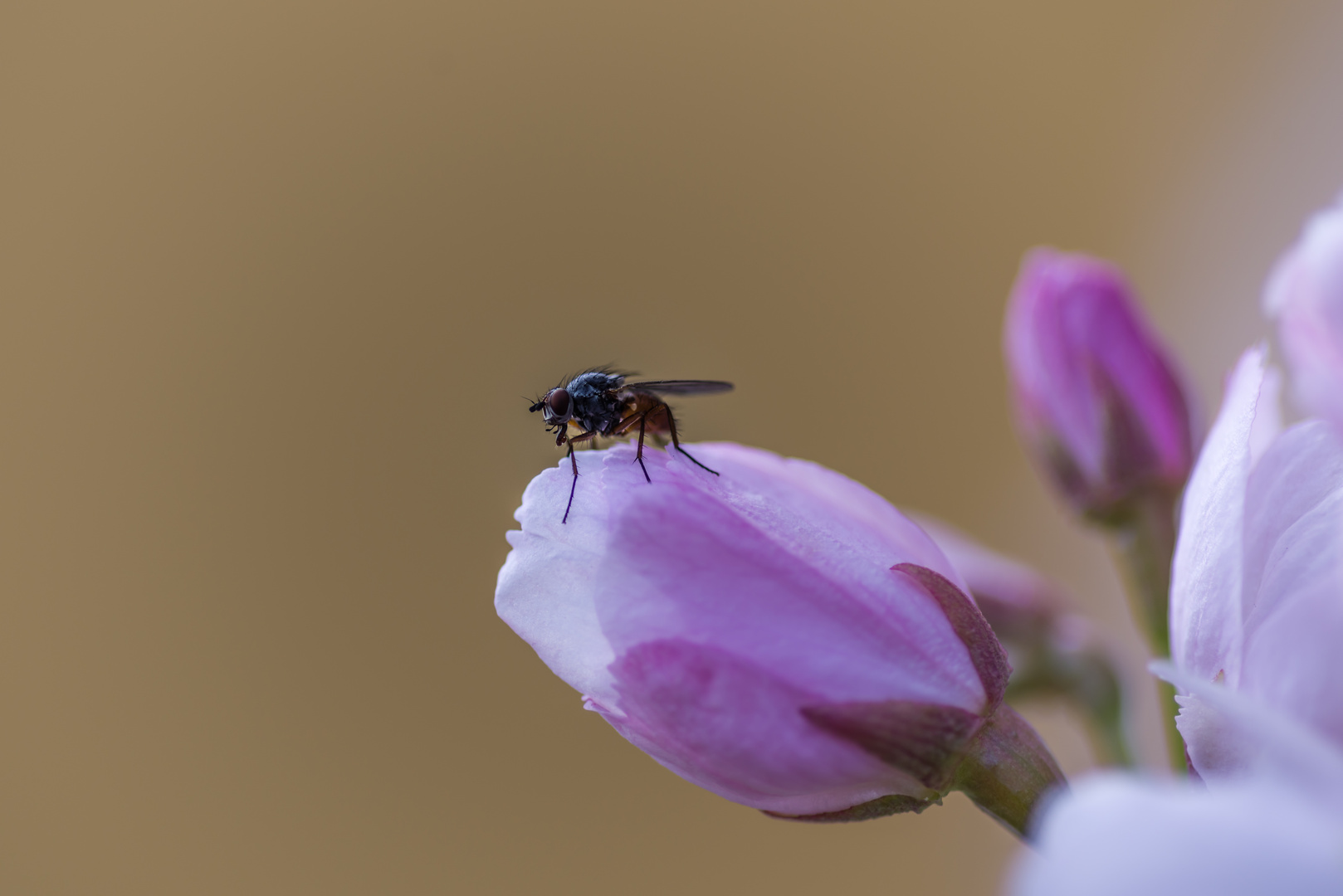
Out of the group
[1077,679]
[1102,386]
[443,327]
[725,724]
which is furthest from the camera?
[443,327]

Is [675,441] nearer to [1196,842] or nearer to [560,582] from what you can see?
[560,582]

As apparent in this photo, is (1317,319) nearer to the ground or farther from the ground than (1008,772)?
farther from the ground

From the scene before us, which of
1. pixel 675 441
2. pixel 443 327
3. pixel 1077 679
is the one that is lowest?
pixel 1077 679

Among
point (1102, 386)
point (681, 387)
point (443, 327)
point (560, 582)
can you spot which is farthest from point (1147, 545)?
point (443, 327)

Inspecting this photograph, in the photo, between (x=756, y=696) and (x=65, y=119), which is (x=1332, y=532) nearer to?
(x=756, y=696)

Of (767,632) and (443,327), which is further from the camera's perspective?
(443,327)

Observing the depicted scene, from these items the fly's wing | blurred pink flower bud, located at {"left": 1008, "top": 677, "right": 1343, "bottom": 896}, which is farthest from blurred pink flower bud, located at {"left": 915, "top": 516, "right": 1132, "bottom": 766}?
blurred pink flower bud, located at {"left": 1008, "top": 677, "right": 1343, "bottom": 896}

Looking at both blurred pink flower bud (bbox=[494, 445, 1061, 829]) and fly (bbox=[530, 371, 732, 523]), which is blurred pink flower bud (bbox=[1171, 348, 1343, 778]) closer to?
blurred pink flower bud (bbox=[494, 445, 1061, 829])

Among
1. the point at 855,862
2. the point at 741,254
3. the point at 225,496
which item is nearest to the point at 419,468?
the point at 225,496
